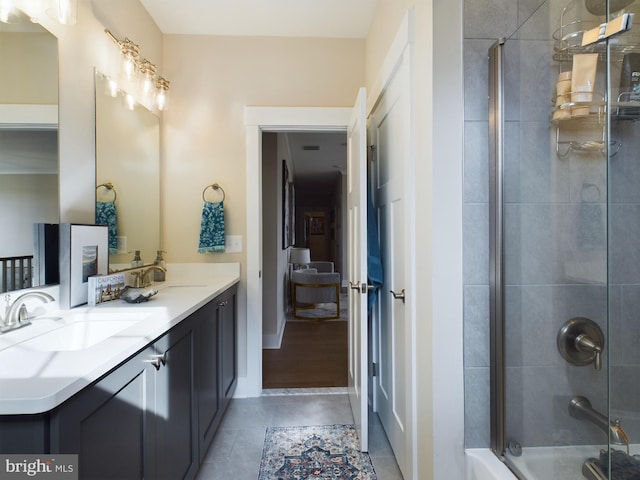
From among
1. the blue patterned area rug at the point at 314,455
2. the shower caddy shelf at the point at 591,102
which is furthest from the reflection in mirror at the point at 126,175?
the shower caddy shelf at the point at 591,102

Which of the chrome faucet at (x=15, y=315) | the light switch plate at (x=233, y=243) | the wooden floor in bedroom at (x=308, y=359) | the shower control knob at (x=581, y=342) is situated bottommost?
the wooden floor in bedroom at (x=308, y=359)

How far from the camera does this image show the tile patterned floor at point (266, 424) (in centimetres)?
171

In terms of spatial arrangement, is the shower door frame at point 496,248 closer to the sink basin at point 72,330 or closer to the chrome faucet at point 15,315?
the sink basin at point 72,330

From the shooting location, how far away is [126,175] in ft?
6.55

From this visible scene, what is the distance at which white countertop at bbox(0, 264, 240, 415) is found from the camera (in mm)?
665

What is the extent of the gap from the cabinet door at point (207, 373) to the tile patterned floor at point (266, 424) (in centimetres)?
14

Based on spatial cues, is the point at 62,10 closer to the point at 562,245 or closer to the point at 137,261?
the point at 137,261

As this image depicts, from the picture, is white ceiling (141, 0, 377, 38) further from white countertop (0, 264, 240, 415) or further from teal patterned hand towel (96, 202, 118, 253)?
white countertop (0, 264, 240, 415)

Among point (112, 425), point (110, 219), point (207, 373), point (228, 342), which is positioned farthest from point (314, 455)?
point (110, 219)

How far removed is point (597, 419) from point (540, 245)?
1.96 ft

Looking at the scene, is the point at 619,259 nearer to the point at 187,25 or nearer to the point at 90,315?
the point at 90,315

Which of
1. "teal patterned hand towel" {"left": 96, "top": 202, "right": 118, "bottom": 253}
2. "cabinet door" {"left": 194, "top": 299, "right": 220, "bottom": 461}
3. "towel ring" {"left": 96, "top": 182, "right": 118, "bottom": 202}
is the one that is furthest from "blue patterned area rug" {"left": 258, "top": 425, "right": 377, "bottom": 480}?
"towel ring" {"left": 96, "top": 182, "right": 118, "bottom": 202}

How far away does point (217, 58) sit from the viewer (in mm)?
2508

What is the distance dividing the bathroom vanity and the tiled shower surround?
1.10 metres
